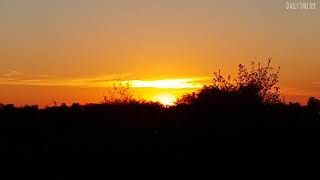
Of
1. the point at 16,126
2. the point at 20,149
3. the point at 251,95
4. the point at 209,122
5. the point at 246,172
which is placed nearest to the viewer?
the point at 246,172

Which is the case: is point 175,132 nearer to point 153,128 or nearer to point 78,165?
point 153,128

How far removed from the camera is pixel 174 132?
89.7 ft

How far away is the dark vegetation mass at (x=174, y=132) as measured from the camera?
23625mm

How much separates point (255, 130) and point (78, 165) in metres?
8.75

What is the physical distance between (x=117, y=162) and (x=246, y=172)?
4487mm

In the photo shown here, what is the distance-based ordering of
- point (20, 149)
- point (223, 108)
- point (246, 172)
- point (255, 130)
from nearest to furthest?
point (246, 172) < point (20, 149) < point (255, 130) < point (223, 108)

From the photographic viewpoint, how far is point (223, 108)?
35.6 m

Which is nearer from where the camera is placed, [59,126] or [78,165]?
[78,165]

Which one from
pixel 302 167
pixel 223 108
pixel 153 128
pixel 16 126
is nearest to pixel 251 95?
pixel 223 108

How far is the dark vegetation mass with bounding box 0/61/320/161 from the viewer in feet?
77.5

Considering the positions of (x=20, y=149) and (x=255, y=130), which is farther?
(x=255, y=130)

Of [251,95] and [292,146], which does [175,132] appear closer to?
[292,146]

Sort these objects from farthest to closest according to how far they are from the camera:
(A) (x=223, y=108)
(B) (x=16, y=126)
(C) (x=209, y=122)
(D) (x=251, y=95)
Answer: (D) (x=251, y=95) → (A) (x=223, y=108) → (B) (x=16, y=126) → (C) (x=209, y=122)

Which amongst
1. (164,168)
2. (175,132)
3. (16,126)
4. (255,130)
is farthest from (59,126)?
(164,168)
